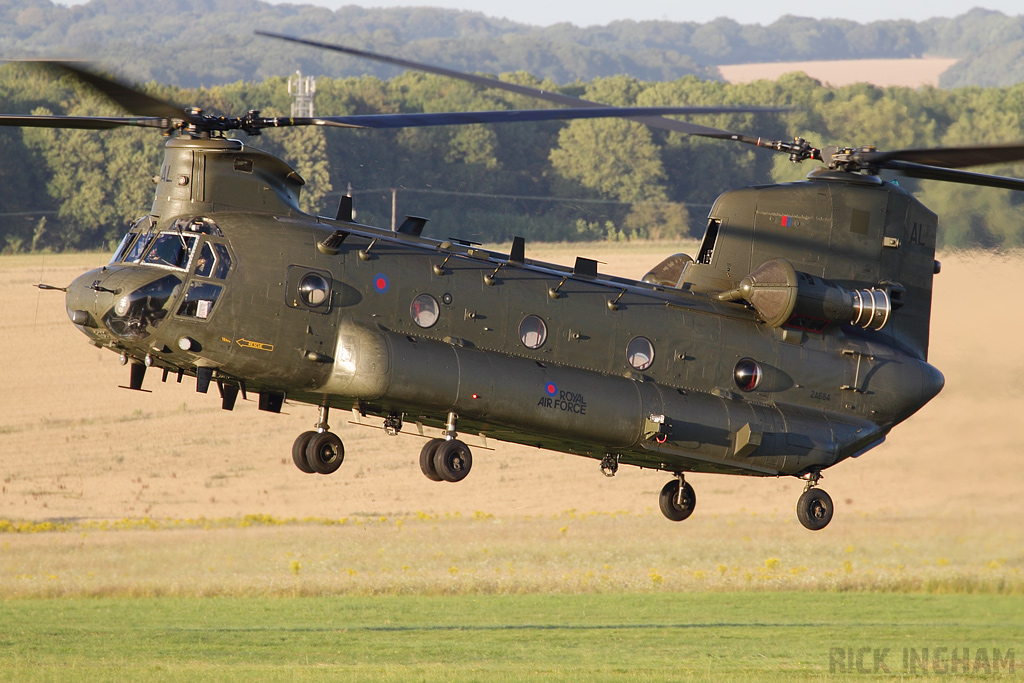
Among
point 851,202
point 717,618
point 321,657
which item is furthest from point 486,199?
point 851,202

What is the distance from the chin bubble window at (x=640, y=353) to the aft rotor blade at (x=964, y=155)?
4.17m

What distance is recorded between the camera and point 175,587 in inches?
1603

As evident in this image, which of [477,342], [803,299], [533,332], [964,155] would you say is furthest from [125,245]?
[964,155]

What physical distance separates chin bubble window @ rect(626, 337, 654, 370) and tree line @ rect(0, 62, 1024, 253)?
2381 cm

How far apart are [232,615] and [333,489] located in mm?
13469

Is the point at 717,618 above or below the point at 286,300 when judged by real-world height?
below

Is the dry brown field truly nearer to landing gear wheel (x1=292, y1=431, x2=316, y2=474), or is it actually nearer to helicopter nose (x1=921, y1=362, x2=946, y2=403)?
helicopter nose (x1=921, y1=362, x2=946, y2=403)

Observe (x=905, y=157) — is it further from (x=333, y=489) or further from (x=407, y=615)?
(x=333, y=489)

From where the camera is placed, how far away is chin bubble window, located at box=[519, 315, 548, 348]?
17016 mm

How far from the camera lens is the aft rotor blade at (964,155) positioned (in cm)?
1591

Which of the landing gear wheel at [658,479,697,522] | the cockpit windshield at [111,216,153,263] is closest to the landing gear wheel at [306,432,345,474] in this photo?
the cockpit windshield at [111,216,153,263]

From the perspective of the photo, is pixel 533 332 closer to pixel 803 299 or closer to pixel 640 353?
pixel 640 353

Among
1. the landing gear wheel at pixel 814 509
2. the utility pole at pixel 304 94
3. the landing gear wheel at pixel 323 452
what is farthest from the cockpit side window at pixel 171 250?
the utility pole at pixel 304 94

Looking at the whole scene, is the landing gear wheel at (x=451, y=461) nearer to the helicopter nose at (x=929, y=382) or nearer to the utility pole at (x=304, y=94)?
the helicopter nose at (x=929, y=382)
